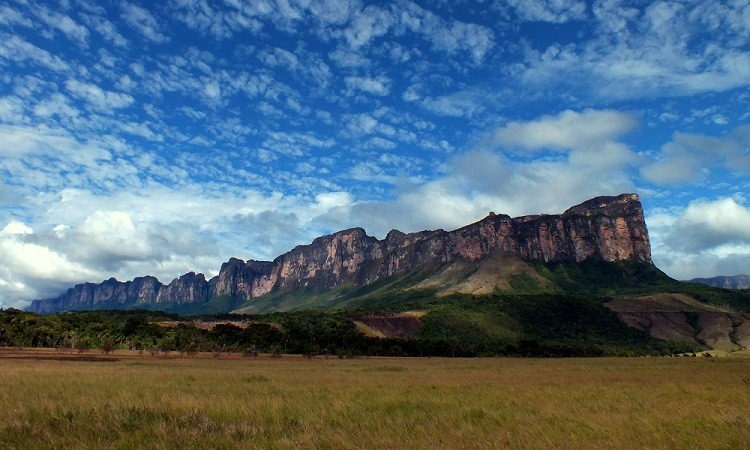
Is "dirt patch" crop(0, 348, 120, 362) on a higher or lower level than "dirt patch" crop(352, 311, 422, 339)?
lower

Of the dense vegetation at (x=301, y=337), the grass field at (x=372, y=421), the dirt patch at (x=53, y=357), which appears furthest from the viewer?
the dense vegetation at (x=301, y=337)

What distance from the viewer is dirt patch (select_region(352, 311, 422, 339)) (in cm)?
14512

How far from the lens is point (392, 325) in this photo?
15412 cm

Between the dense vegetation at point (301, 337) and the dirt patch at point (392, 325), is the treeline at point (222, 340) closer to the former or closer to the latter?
the dense vegetation at point (301, 337)

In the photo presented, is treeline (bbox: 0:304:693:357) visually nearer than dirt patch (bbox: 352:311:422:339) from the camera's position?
Yes

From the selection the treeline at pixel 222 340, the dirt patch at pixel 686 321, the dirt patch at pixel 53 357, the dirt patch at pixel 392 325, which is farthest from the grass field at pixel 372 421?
the dirt patch at pixel 686 321

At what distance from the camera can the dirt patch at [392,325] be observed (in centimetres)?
14512

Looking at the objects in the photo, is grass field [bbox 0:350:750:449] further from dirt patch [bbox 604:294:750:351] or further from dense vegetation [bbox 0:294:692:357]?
dirt patch [bbox 604:294:750:351]

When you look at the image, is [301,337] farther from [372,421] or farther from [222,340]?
[372,421]

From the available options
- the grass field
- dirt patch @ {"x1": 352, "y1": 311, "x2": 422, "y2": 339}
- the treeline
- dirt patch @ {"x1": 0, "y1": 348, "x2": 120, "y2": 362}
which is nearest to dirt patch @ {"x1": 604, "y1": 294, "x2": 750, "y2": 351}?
the treeline

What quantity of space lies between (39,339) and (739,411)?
105 meters

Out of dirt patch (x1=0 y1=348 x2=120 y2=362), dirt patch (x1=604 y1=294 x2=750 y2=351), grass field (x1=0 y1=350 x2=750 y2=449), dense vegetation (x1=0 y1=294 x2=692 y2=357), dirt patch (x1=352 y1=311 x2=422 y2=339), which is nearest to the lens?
grass field (x1=0 y1=350 x2=750 y2=449)

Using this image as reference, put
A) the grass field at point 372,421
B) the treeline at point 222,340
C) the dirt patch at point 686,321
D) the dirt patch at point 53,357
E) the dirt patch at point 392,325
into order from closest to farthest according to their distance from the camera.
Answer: the grass field at point 372,421 < the dirt patch at point 53,357 < the treeline at point 222,340 < the dirt patch at point 392,325 < the dirt patch at point 686,321

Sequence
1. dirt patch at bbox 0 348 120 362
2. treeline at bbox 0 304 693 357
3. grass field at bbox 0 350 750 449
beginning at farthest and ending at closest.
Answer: treeline at bbox 0 304 693 357 → dirt patch at bbox 0 348 120 362 → grass field at bbox 0 350 750 449
